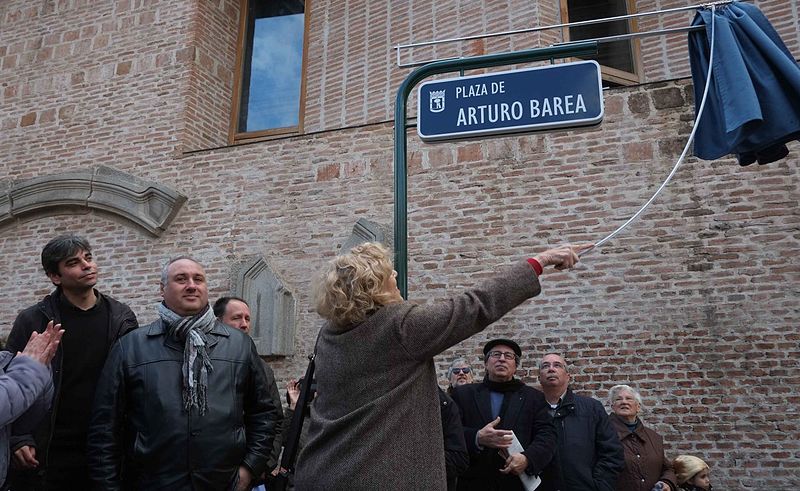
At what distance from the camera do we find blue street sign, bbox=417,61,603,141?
3645mm

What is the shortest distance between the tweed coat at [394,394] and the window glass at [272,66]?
7.00 metres

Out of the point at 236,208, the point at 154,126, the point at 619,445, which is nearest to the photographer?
the point at 619,445

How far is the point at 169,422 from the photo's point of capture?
3170 mm

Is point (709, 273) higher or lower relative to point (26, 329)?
higher

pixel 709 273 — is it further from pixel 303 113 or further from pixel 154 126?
pixel 154 126

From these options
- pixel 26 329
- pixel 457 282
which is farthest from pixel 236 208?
pixel 26 329

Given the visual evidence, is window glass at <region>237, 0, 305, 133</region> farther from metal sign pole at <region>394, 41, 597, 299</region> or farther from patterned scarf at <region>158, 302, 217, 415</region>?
patterned scarf at <region>158, 302, 217, 415</region>

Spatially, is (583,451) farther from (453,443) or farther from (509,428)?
(453,443)

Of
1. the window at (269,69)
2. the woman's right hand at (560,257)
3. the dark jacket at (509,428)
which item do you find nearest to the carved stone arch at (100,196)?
the window at (269,69)

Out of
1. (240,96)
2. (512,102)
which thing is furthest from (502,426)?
(240,96)

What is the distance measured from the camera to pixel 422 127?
12.4 feet

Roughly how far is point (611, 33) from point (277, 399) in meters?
6.66

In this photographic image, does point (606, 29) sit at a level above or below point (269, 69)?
above

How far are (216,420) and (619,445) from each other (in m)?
2.79
